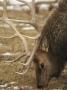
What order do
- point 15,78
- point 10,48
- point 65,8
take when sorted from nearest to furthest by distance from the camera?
1. point 65,8
2. point 15,78
3. point 10,48

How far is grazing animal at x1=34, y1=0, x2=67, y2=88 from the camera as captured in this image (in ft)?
21.0

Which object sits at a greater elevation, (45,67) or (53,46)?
(53,46)

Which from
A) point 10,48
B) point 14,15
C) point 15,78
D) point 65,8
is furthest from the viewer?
point 14,15

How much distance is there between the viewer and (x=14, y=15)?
13.2 metres

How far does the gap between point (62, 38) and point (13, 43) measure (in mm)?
3483

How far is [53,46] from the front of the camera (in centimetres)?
649

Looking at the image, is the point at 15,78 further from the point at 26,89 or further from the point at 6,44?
the point at 6,44

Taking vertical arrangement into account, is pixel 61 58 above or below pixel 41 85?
above

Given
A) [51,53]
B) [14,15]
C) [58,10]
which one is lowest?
[14,15]

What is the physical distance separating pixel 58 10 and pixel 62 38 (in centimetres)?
43

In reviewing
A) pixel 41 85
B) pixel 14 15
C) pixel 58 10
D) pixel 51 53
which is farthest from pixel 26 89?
pixel 14 15

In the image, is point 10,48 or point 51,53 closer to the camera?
point 51,53

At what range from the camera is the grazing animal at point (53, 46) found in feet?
21.0

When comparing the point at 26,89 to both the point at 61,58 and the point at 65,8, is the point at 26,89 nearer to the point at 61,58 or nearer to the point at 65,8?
the point at 61,58
